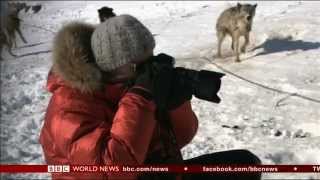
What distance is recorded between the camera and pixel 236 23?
921 centimetres

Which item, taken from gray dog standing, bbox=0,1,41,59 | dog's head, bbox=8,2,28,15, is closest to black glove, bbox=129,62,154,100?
gray dog standing, bbox=0,1,41,59

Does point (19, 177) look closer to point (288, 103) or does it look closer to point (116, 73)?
point (288, 103)

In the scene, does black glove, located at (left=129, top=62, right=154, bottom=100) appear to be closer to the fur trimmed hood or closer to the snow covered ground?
the fur trimmed hood

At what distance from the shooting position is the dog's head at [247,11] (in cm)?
786

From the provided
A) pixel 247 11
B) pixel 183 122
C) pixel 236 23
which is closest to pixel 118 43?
pixel 183 122

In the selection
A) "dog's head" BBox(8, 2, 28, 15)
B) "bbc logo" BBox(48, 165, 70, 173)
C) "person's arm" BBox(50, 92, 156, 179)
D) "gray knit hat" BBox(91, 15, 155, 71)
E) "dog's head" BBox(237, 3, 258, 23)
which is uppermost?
"gray knit hat" BBox(91, 15, 155, 71)

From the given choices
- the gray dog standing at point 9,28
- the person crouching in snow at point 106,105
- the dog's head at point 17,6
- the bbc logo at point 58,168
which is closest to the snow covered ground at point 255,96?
the person crouching in snow at point 106,105

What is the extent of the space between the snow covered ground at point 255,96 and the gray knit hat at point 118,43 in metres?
0.96

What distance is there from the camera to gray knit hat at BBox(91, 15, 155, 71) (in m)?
2.87

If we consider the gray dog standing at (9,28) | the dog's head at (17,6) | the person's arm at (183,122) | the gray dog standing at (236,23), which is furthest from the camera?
the dog's head at (17,6)

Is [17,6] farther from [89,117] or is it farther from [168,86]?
[168,86]

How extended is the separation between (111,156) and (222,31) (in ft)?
21.0

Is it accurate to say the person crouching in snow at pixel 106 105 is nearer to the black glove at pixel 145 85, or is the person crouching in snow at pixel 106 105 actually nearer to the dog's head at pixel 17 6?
the black glove at pixel 145 85

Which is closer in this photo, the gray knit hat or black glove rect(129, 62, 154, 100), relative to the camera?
black glove rect(129, 62, 154, 100)
